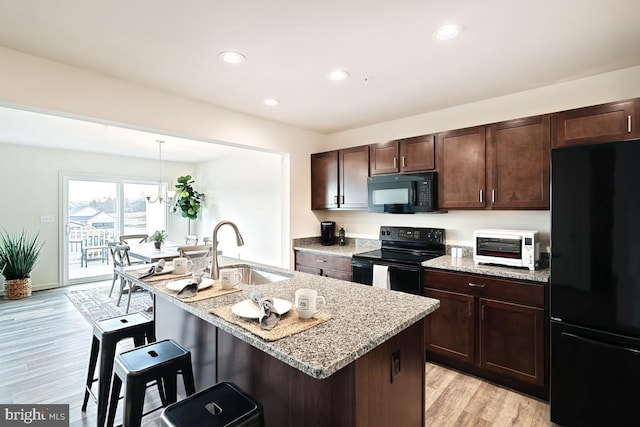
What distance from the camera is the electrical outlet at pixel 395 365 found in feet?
4.36

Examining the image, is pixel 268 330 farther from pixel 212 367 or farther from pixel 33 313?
pixel 33 313

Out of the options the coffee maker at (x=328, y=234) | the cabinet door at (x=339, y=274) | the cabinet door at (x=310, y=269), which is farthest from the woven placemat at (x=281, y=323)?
the coffee maker at (x=328, y=234)

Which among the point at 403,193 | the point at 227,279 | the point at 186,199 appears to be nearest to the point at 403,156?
the point at 403,193

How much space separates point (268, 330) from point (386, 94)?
244cm

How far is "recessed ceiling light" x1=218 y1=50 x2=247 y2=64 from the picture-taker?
2105 millimetres

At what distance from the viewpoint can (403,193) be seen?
3.21 meters

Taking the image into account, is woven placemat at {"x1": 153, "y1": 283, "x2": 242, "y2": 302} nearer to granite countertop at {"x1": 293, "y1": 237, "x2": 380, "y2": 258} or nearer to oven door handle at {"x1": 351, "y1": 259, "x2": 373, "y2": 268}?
oven door handle at {"x1": 351, "y1": 259, "x2": 373, "y2": 268}

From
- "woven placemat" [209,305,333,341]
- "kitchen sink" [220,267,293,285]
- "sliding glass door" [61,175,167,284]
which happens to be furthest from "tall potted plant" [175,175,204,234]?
"woven placemat" [209,305,333,341]

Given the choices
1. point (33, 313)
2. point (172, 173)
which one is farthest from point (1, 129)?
point (172, 173)

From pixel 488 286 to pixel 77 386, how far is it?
133 inches

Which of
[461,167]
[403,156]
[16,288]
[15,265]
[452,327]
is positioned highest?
[403,156]

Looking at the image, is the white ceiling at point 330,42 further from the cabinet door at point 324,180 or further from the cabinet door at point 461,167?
the cabinet door at point 324,180

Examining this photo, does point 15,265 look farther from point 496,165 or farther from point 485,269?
point 496,165

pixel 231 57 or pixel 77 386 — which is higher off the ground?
pixel 231 57
